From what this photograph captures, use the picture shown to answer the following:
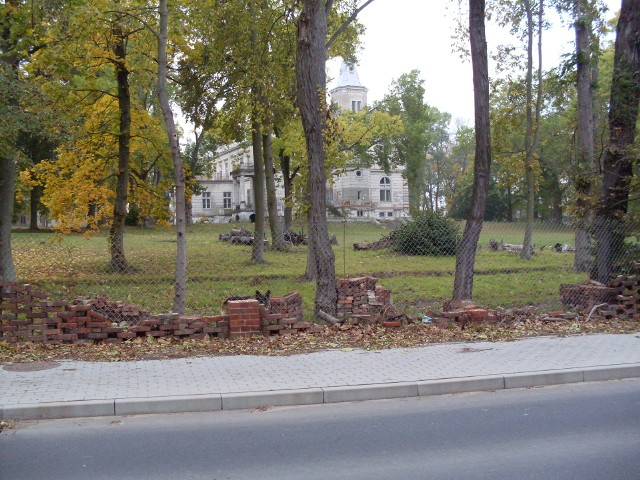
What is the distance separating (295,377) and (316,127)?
16.8 ft

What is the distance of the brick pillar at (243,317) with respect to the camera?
9.47 m

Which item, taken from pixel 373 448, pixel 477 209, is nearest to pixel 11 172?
pixel 477 209

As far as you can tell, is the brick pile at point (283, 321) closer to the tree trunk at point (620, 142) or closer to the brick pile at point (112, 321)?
the brick pile at point (112, 321)

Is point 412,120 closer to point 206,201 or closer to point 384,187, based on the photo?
point 384,187

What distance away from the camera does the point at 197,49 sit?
16.5m

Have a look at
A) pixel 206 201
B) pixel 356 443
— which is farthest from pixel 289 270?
pixel 206 201

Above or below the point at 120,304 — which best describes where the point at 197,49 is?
above

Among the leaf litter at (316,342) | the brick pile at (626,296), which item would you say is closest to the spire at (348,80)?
the brick pile at (626,296)

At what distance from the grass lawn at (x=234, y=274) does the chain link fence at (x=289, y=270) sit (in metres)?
0.02

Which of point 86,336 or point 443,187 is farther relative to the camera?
point 443,187

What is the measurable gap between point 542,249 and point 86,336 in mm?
19212

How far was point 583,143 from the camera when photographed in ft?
63.1

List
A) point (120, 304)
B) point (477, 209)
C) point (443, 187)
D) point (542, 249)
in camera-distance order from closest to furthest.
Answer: point (120, 304), point (477, 209), point (542, 249), point (443, 187)

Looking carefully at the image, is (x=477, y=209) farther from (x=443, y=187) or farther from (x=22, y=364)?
(x=443, y=187)
